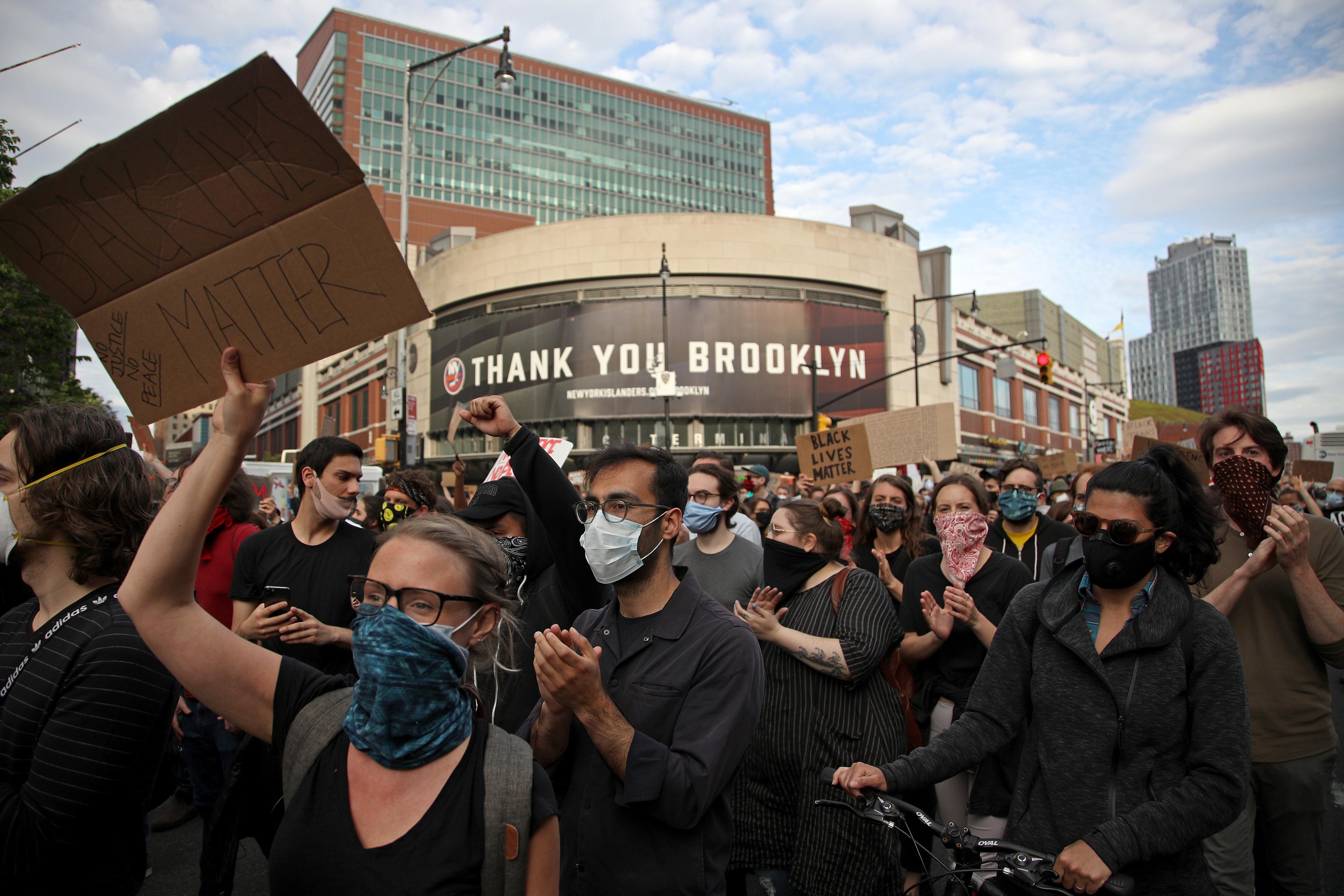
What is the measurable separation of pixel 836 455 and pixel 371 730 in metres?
9.13

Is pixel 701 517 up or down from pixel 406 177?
down

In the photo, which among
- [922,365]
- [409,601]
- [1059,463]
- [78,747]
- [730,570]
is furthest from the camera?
[922,365]

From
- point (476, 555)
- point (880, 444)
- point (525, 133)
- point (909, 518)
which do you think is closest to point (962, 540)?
point (909, 518)

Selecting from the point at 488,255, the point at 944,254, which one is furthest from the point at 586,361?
the point at 944,254

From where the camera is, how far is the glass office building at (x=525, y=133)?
8906cm

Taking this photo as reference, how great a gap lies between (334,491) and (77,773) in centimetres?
230

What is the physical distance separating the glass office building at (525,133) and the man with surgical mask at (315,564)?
88.0 metres

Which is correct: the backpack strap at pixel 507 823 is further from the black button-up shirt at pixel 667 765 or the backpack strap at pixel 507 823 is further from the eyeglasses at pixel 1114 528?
the eyeglasses at pixel 1114 528

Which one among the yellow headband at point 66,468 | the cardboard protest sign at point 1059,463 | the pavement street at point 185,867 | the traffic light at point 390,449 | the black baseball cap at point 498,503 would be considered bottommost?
the pavement street at point 185,867

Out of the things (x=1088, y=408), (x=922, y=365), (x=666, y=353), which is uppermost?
(x=1088, y=408)

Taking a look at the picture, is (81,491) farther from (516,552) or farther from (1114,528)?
(1114,528)

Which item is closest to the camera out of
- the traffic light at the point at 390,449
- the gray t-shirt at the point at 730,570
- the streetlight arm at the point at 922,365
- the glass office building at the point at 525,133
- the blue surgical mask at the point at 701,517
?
the gray t-shirt at the point at 730,570

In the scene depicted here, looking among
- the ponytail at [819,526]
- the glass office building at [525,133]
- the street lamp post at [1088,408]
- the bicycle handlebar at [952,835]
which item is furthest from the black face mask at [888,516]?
the glass office building at [525,133]

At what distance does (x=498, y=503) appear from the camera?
378 cm
